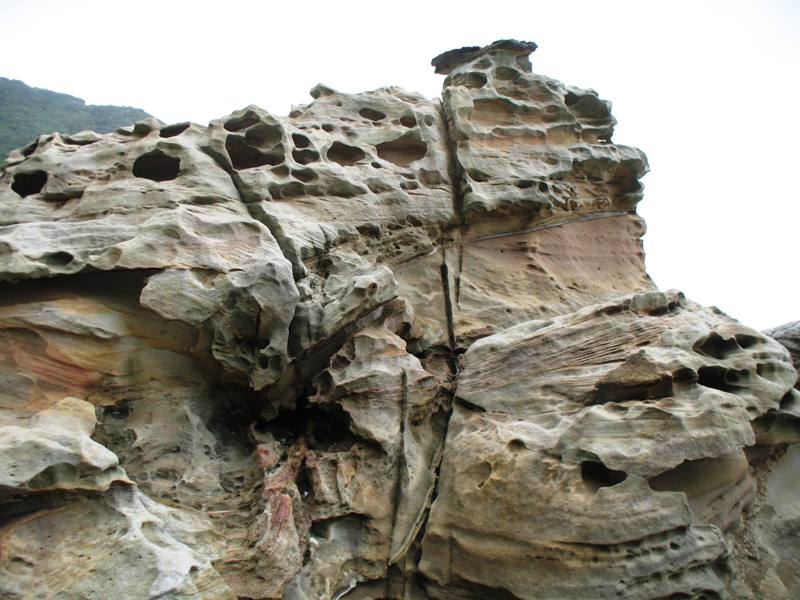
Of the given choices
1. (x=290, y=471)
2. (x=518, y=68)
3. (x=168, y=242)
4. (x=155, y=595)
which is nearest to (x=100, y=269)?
(x=168, y=242)

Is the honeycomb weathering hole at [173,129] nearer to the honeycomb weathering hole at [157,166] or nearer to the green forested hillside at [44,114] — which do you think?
the honeycomb weathering hole at [157,166]

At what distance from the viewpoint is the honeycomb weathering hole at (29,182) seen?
23.7 feet

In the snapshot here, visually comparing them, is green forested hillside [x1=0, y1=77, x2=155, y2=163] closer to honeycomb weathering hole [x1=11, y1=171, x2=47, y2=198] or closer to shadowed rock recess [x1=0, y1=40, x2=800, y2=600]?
honeycomb weathering hole [x1=11, y1=171, x2=47, y2=198]

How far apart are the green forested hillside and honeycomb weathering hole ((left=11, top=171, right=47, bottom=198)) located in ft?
36.1

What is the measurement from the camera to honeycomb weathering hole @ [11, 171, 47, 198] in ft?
23.7

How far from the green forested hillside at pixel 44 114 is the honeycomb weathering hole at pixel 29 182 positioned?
1100 cm

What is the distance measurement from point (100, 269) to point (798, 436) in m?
6.55

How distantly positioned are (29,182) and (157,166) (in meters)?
1.39

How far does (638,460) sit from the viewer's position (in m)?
4.95

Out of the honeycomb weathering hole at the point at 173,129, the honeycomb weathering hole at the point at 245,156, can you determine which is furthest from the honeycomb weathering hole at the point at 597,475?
the honeycomb weathering hole at the point at 173,129

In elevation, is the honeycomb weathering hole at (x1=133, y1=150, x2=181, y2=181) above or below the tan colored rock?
above

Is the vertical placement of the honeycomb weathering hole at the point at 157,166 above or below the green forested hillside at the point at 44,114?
below

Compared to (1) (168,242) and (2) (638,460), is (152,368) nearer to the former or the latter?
(1) (168,242)

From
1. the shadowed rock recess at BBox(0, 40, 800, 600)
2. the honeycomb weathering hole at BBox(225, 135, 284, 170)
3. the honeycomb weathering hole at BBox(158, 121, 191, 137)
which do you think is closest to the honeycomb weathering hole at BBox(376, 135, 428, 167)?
the shadowed rock recess at BBox(0, 40, 800, 600)
